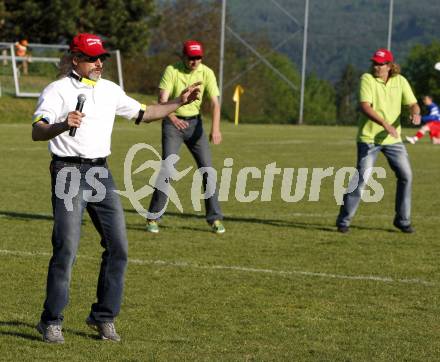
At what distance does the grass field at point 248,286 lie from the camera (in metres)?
7.54

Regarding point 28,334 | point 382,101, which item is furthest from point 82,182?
point 382,101

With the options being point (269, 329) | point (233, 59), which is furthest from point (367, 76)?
point (233, 59)

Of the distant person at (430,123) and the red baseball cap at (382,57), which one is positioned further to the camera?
the distant person at (430,123)

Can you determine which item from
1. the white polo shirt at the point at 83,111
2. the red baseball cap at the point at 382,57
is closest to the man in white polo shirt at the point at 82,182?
the white polo shirt at the point at 83,111

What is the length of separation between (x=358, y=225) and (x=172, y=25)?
8329cm

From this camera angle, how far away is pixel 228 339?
775cm

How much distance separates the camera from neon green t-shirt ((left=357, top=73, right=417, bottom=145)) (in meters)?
13.0

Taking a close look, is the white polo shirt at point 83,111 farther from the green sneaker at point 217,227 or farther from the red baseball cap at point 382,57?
the red baseball cap at point 382,57

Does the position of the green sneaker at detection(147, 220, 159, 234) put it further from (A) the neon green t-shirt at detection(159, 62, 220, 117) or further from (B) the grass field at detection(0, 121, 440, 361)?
(A) the neon green t-shirt at detection(159, 62, 220, 117)

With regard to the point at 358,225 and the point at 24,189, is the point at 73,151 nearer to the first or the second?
the point at 358,225

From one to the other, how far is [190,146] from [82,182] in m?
5.65

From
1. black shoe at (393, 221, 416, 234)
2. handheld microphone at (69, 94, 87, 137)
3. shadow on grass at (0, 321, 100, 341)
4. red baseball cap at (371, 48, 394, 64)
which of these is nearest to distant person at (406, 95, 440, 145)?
black shoe at (393, 221, 416, 234)

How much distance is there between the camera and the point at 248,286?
9.76 m

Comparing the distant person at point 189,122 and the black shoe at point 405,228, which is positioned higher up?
the distant person at point 189,122
